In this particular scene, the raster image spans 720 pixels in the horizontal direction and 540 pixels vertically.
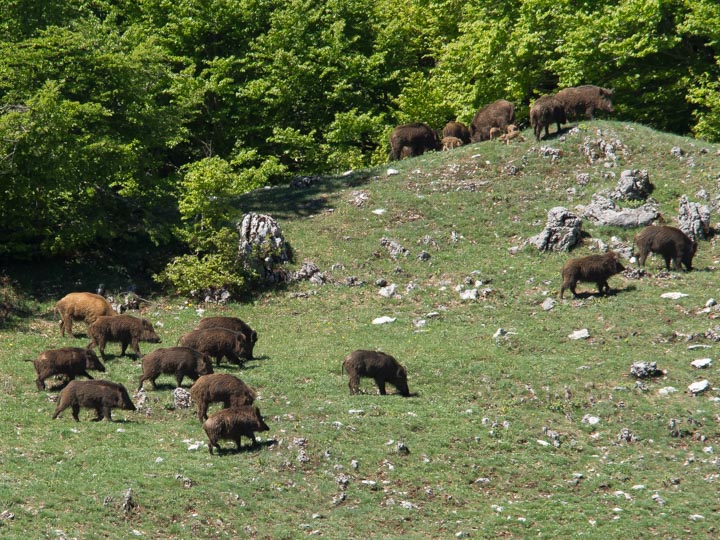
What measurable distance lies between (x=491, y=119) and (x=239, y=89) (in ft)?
46.7

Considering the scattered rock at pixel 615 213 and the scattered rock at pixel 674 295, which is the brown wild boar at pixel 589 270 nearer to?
the scattered rock at pixel 674 295

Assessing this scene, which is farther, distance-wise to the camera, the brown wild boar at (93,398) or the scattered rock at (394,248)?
the scattered rock at (394,248)

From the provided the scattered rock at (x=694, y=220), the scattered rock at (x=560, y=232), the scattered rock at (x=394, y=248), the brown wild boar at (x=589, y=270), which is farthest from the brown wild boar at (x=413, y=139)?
the brown wild boar at (x=589, y=270)

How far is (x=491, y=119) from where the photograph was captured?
1634 inches

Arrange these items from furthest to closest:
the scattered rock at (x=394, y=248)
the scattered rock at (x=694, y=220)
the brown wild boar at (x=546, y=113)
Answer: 1. the brown wild boar at (x=546, y=113)
2. the scattered rock at (x=394, y=248)
3. the scattered rock at (x=694, y=220)

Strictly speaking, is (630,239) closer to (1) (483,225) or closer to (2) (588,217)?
(2) (588,217)

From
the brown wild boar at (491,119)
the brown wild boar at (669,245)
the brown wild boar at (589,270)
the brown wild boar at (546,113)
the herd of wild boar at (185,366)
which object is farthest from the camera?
the brown wild boar at (491,119)

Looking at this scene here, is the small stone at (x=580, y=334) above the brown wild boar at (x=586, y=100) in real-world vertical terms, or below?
below

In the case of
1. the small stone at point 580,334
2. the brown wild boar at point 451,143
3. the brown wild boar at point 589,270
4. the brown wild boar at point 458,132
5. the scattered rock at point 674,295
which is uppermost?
the brown wild boar at point 458,132

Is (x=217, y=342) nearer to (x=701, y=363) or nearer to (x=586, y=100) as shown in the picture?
(x=701, y=363)

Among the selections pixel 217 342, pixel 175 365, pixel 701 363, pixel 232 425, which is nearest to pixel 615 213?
pixel 701 363

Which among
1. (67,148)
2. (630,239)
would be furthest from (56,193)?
(630,239)

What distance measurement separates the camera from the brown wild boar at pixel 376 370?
23.3 meters

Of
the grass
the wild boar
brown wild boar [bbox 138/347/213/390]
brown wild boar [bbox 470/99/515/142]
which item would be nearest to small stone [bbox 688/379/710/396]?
the grass
